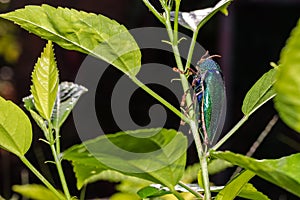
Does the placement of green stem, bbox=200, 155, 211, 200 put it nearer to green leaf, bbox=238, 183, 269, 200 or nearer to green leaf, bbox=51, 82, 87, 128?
green leaf, bbox=238, 183, 269, 200

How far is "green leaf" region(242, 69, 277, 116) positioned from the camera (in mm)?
437

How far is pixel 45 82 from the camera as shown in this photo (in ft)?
1.49

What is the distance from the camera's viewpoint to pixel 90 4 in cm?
283

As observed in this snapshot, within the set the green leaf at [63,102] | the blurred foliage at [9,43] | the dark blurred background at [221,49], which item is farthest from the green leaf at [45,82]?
the blurred foliage at [9,43]

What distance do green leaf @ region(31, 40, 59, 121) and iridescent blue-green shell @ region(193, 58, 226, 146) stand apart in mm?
111

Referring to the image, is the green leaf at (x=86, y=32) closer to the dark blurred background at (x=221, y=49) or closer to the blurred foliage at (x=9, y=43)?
the dark blurred background at (x=221, y=49)

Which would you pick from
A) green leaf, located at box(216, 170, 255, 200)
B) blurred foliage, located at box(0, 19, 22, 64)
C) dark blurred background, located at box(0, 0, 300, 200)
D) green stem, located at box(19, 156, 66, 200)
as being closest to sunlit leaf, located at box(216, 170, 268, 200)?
green leaf, located at box(216, 170, 255, 200)

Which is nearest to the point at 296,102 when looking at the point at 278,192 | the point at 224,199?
the point at 224,199

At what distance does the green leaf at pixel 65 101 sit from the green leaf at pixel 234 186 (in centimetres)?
17

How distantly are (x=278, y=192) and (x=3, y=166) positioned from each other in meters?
1.08

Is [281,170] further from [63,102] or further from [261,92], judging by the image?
[63,102]

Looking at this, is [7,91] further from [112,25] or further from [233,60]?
[112,25]

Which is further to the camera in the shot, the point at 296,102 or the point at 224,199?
the point at 224,199

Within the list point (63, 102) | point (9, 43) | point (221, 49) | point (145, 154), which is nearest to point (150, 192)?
point (145, 154)
